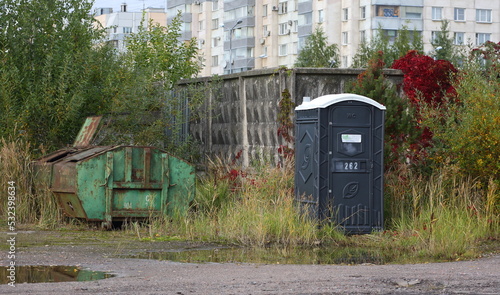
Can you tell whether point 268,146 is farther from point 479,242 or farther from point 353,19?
point 353,19

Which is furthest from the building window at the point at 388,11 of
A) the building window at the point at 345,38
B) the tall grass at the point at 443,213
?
the tall grass at the point at 443,213

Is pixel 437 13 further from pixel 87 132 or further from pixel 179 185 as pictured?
pixel 179 185

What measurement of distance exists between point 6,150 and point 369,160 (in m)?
5.83

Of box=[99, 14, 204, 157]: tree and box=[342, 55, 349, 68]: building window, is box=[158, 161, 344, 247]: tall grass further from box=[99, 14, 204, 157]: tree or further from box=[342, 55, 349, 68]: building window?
box=[342, 55, 349, 68]: building window

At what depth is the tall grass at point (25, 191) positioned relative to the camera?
1365 cm

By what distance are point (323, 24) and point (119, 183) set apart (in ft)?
227

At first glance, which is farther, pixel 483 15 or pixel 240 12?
pixel 240 12

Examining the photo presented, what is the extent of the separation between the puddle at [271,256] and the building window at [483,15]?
7793 centimetres

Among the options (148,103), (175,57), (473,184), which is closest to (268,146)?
(148,103)

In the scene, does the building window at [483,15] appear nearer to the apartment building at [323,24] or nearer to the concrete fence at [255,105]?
the apartment building at [323,24]

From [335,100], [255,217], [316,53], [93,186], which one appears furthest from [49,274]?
[316,53]

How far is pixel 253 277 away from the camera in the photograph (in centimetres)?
856

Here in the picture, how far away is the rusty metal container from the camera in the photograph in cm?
1284

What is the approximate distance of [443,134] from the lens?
1316cm
